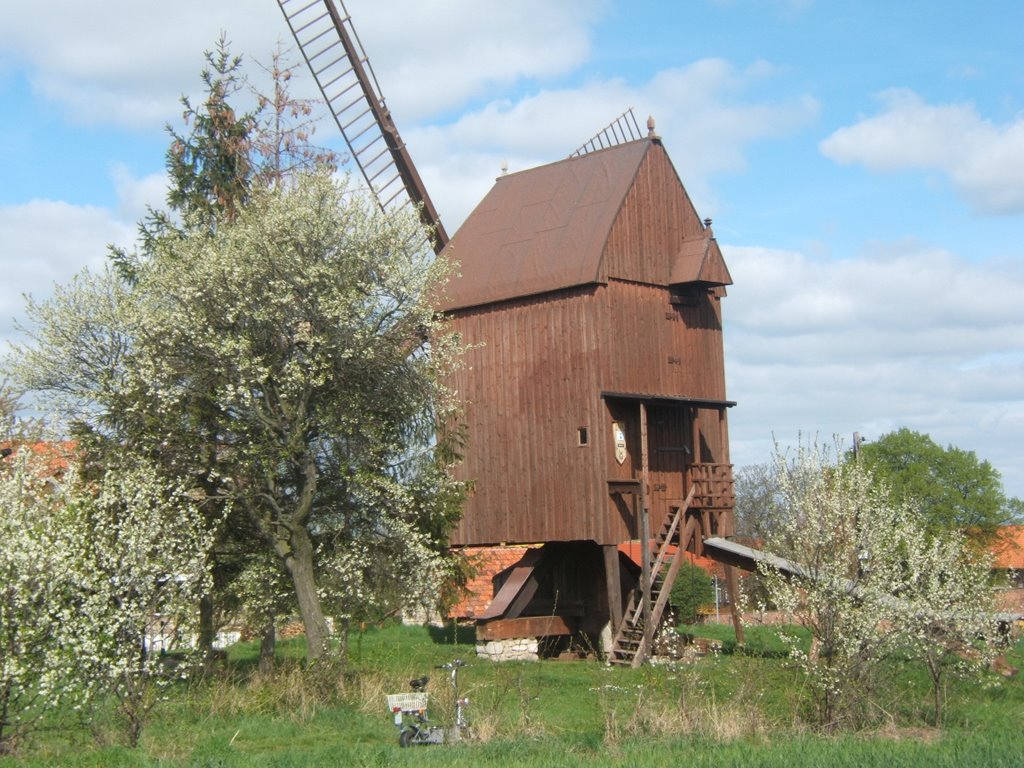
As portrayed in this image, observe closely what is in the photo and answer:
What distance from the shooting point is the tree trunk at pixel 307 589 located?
20.3 meters

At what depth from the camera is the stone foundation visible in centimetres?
2756

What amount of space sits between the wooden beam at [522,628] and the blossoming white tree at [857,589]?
1092 centimetres

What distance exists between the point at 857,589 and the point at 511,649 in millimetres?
13105

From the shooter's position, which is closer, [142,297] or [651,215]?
[142,297]

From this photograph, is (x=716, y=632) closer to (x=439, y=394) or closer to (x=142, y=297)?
(x=439, y=394)

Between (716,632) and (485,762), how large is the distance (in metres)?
20.1

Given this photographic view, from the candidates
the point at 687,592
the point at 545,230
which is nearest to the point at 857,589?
the point at 545,230

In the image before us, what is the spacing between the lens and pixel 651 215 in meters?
28.7

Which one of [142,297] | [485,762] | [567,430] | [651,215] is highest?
[651,215]

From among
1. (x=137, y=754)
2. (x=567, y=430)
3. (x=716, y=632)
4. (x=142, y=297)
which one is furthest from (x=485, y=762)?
(x=716, y=632)

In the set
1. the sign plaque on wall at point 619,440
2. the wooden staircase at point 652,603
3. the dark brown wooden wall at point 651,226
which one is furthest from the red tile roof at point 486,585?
the dark brown wooden wall at point 651,226

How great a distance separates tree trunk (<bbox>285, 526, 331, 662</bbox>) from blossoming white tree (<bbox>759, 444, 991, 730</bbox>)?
7391 mm

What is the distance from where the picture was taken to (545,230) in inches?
1142

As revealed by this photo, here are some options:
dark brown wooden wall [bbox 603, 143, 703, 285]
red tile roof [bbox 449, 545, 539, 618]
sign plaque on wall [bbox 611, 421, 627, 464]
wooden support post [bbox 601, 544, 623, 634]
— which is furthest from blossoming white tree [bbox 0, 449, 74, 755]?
red tile roof [bbox 449, 545, 539, 618]
